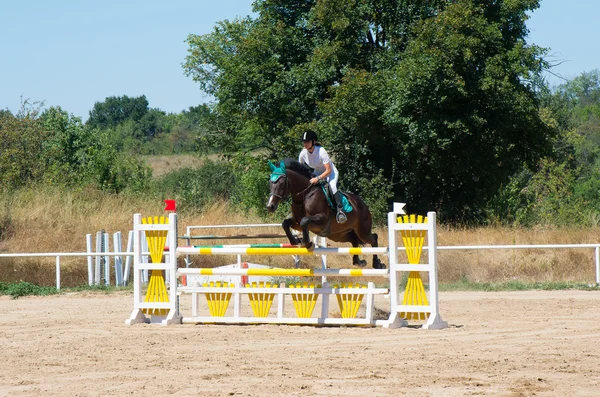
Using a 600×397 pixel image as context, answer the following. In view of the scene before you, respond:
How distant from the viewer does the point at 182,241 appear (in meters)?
19.4

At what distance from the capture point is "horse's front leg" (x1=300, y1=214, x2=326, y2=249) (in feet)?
31.3

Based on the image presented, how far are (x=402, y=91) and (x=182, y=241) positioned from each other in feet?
26.7

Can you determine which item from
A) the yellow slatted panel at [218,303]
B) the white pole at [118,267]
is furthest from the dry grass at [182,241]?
the yellow slatted panel at [218,303]

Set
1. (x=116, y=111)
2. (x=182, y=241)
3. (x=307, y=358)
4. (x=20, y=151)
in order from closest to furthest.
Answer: (x=307, y=358), (x=182, y=241), (x=20, y=151), (x=116, y=111)

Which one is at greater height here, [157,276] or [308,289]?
[157,276]

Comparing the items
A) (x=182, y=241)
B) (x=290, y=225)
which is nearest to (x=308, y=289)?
(x=290, y=225)

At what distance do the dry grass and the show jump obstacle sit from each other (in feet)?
24.9

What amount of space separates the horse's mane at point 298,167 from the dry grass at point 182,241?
7.93m

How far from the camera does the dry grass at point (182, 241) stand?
Answer: 17.7 metres

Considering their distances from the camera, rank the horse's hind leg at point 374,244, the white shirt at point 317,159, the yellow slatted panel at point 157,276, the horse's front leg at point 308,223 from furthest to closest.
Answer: the horse's hind leg at point 374,244
the yellow slatted panel at point 157,276
the white shirt at point 317,159
the horse's front leg at point 308,223

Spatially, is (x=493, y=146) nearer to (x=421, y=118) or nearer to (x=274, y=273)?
(x=421, y=118)

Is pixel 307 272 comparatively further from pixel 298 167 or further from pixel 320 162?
pixel 320 162

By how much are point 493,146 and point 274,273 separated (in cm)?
1638

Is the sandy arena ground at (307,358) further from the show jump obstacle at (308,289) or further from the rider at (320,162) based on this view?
the rider at (320,162)
